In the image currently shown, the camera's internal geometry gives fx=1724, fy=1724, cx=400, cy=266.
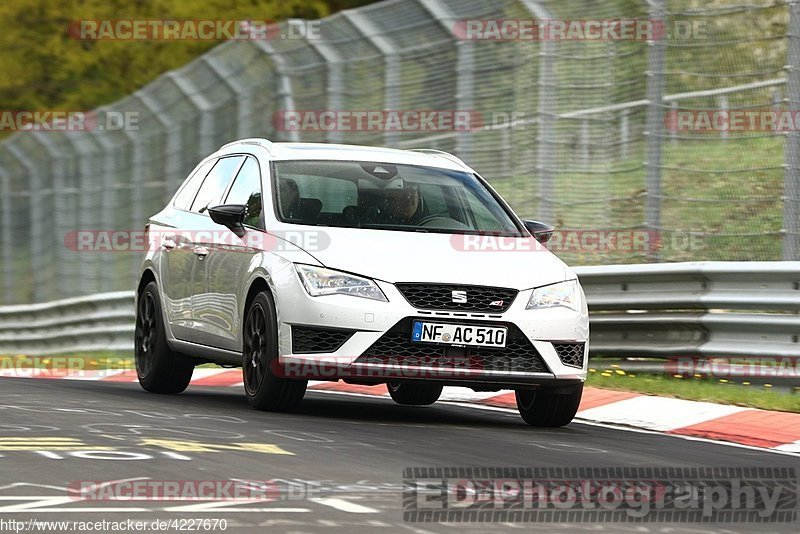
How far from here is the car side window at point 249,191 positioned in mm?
10859

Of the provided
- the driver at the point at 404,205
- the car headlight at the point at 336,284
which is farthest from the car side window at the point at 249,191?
the car headlight at the point at 336,284

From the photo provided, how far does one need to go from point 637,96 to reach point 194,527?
8.72 meters

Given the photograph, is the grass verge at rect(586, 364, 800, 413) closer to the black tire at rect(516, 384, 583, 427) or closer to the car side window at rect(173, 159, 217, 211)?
the black tire at rect(516, 384, 583, 427)

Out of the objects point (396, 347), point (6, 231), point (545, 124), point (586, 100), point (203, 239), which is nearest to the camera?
point (396, 347)

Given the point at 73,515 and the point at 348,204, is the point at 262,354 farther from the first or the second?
the point at 73,515

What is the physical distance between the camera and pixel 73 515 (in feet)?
19.9

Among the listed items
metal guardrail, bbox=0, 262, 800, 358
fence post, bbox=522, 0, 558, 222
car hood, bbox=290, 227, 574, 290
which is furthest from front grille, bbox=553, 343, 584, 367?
fence post, bbox=522, 0, 558, 222

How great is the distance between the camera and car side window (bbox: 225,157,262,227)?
10859 millimetres

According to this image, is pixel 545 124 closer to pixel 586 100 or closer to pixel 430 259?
pixel 586 100

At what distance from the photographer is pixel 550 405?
34.5 feet

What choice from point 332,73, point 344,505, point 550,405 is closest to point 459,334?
point 550,405

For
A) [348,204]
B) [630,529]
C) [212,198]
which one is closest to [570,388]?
[348,204]

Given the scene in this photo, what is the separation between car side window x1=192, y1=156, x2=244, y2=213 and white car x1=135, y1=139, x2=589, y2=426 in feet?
0.07

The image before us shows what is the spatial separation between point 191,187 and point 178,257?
82 cm
